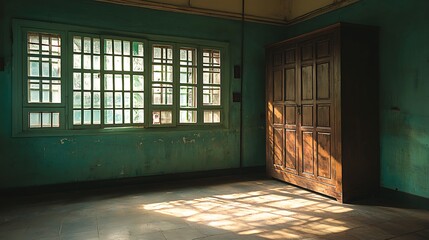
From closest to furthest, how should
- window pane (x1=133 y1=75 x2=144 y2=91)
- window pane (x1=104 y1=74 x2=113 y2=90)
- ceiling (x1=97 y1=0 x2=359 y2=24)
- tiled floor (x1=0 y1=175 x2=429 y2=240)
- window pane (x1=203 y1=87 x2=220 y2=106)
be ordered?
tiled floor (x1=0 y1=175 x2=429 y2=240)
window pane (x1=104 y1=74 x2=113 y2=90)
window pane (x1=133 y1=75 x2=144 y2=91)
ceiling (x1=97 y1=0 x2=359 y2=24)
window pane (x1=203 y1=87 x2=220 y2=106)

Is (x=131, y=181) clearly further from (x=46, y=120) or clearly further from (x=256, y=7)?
(x=256, y=7)

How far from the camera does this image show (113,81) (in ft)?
15.1

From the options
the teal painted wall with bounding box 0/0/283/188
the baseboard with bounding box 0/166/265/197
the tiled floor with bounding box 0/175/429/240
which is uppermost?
the teal painted wall with bounding box 0/0/283/188

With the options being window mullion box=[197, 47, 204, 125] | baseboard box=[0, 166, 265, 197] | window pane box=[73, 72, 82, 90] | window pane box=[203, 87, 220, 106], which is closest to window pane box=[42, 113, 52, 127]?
window pane box=[73, 72, 82, 90]

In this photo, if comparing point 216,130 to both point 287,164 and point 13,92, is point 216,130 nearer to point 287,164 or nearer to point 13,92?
point 287,164

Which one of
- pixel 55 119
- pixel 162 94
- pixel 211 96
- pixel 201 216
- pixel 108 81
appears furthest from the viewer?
pixel 211 96

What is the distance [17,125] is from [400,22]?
5.04 metres

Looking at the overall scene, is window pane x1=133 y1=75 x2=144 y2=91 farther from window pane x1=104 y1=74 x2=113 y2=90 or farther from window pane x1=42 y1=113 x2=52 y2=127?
window pane x1=42 y1=113 x2=52 y2=127

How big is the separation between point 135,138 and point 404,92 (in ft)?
12.2

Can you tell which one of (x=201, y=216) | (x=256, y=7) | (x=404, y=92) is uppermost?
(x=256, y=7)

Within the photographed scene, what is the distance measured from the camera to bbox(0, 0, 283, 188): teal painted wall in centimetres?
409

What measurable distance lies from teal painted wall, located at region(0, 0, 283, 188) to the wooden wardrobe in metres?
1.13

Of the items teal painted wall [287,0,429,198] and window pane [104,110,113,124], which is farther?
window pane [104,110,113,124]

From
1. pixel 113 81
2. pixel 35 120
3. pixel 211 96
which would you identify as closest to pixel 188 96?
pixel 211 96
